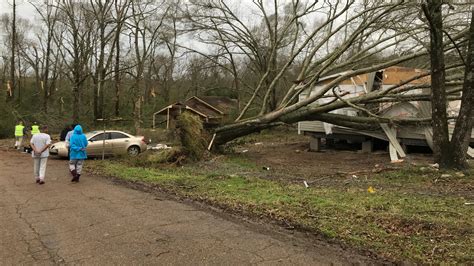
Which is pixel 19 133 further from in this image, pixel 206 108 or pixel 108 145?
pixel 206 108

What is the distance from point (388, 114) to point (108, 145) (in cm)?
1204

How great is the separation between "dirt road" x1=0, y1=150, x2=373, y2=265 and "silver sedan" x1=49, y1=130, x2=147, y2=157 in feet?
Result: 33.0

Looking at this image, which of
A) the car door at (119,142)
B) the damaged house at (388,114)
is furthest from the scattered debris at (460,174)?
the car door at (119,142)

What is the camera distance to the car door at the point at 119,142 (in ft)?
64.3

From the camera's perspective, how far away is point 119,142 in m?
19.8

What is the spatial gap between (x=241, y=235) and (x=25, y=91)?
55029mm

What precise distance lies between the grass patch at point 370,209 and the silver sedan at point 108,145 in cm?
760

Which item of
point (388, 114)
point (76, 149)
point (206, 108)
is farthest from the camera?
point (206, 108)

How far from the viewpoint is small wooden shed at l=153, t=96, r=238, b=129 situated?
68.2ft

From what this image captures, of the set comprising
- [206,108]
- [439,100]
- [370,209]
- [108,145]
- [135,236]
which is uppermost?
[206,108]

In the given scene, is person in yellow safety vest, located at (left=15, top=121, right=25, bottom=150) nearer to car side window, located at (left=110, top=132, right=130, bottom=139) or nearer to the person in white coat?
car side window, located at (left=110, top=132, right=130, bottom=139)

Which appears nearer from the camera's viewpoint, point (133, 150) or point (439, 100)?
point (439, 100)

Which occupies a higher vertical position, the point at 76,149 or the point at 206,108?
the point at 206,108

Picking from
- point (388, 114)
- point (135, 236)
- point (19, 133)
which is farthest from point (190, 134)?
point (19, 133)
